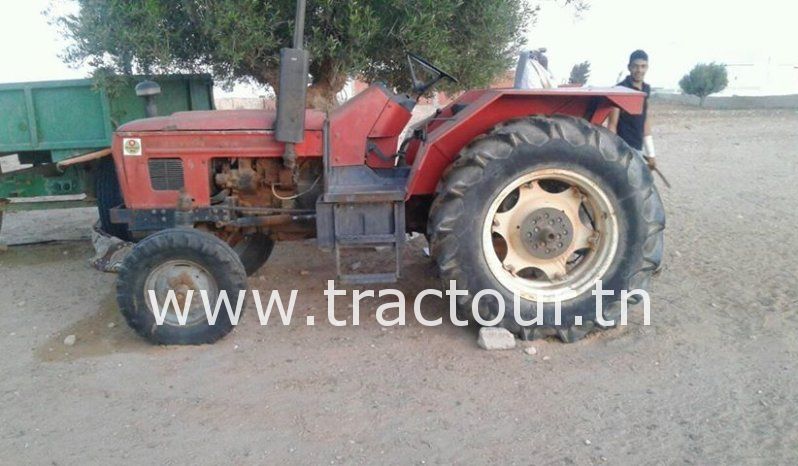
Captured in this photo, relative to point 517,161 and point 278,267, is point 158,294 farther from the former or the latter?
point 517,161

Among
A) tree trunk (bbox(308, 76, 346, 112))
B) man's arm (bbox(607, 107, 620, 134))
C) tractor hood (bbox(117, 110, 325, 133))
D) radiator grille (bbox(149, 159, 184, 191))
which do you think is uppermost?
tree trunk (bbox(308, 76, 346, 112))

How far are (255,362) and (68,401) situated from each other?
1028 mm

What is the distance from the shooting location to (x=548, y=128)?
3.92 m

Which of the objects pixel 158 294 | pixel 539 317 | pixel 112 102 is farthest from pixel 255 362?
pixel 112 102

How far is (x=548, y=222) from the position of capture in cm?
416

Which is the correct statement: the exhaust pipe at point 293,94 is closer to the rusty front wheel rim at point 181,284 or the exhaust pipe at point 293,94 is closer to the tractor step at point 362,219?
the tractor step at point 362,219

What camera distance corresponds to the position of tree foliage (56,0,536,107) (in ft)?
17.9

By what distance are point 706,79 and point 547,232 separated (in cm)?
2837

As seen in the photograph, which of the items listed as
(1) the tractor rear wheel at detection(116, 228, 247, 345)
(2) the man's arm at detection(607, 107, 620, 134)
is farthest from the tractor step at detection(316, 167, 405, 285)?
(2) the man's arm at detection(607, 107, 620, 134)

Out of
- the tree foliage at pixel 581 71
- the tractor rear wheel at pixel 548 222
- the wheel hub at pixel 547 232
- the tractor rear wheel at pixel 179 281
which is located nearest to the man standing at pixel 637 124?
the tractor rear wheel at pixel 548 222

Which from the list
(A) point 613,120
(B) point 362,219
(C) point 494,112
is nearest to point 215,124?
(B) point 362,219

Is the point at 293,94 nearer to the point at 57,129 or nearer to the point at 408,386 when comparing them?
the point at 408,386

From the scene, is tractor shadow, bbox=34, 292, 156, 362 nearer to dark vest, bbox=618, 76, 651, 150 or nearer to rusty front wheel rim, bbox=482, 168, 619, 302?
rusty front wheel rim, bbox=482, 168, 619, 302

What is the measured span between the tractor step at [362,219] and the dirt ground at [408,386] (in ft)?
1.93
